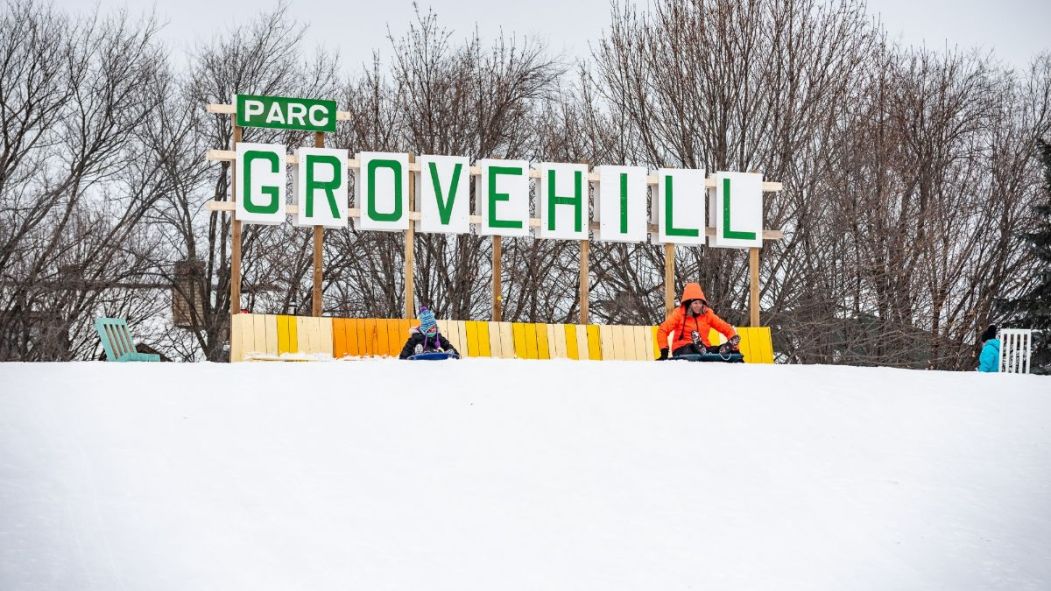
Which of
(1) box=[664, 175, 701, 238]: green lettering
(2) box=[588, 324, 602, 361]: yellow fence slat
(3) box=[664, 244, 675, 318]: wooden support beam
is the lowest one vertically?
(2) box=[588, 324, 602, 361]: yellow fence slat

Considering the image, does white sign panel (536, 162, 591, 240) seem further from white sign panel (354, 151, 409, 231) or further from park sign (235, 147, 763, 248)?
white sign panel (354, 151, 409, 231)

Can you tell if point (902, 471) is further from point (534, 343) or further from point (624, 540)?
point (534, 343)

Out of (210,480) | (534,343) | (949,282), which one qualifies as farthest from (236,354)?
(949,282)

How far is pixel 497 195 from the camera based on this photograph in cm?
1855

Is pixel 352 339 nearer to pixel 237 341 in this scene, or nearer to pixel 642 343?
pixel 237 341

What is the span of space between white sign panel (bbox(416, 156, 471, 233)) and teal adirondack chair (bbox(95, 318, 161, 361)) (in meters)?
4.30

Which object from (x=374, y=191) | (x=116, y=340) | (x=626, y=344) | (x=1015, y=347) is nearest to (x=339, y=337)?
(x=374, y=191)

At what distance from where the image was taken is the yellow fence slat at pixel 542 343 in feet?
59.4

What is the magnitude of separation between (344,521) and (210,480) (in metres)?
1.00

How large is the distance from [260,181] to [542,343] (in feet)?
15.0

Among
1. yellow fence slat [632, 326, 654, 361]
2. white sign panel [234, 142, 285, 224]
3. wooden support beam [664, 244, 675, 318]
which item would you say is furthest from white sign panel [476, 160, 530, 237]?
white sign panel [234, 142, 285, 224]

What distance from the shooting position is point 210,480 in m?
7.70

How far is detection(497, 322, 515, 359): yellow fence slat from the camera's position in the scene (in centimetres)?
1788

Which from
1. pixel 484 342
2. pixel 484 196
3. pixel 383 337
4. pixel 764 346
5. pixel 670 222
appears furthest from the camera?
pixel 670 222
